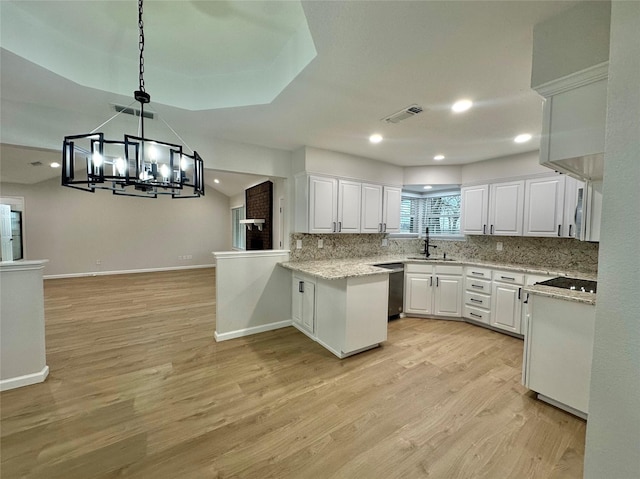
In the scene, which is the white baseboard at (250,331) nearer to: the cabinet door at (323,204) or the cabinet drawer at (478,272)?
the cabinet door at (323,204)

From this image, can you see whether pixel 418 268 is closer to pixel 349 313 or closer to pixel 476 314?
pixel 476 314

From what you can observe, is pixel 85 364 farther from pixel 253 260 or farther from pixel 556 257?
pixel 556 257

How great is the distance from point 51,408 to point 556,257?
585 centimetres

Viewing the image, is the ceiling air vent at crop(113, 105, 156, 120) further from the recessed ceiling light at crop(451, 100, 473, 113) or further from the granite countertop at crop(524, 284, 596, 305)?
the granite countertop at crop(524, 284, 596, 305)

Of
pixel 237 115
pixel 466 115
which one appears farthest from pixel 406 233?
pixel 237 115

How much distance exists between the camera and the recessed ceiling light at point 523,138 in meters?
3.06

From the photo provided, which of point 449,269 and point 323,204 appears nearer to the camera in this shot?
point 323,204

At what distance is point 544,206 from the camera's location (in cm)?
352

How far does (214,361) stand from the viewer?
2875 mm

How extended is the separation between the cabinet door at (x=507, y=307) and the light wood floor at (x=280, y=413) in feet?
0.61

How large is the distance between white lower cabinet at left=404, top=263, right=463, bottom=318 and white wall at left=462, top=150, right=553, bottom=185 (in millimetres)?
1541

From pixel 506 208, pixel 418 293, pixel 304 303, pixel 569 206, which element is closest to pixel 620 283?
pixel 304 303

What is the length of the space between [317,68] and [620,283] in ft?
6.46

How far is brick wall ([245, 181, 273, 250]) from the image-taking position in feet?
16.2
